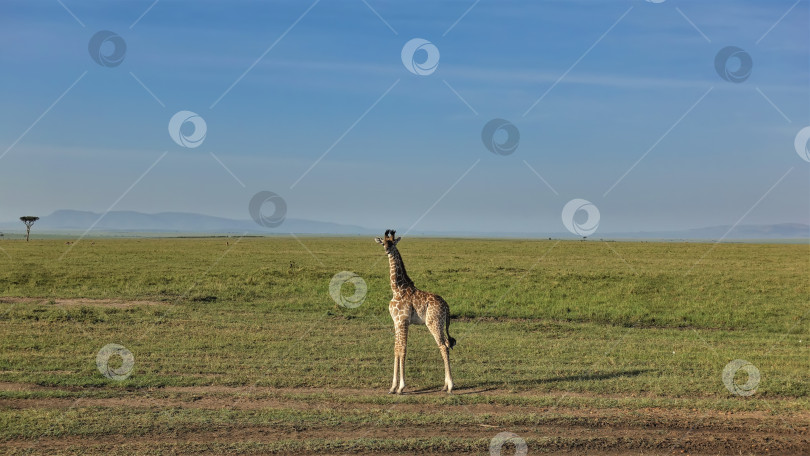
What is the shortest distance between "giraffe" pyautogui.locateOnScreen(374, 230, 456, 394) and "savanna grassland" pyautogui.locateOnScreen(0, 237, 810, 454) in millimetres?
761

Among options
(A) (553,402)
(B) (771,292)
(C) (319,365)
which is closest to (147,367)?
(C) (319,365)

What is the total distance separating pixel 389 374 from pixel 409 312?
2.09 meters

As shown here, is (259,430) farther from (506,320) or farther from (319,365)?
(506,320)

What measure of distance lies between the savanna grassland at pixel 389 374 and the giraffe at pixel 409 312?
76 cm

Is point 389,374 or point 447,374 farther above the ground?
point 389,374

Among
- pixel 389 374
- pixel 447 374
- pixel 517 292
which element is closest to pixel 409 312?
pixel 447 374

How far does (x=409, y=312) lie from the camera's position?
50.4 ft

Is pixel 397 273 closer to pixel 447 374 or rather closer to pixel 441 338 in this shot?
pixel 441 338

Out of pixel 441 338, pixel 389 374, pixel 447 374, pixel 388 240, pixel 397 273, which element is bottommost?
pixel 447 374

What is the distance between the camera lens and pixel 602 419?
12820mm

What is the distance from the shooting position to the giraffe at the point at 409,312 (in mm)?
15094

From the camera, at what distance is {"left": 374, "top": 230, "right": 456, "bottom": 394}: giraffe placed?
594 inches

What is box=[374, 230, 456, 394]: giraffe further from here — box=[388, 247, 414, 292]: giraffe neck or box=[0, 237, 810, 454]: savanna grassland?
box=[0, 237, 810, 454]: savanna grassland

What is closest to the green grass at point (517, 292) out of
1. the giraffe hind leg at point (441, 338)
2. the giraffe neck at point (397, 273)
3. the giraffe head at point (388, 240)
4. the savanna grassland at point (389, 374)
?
the savanna grassland at point (389, 374)
